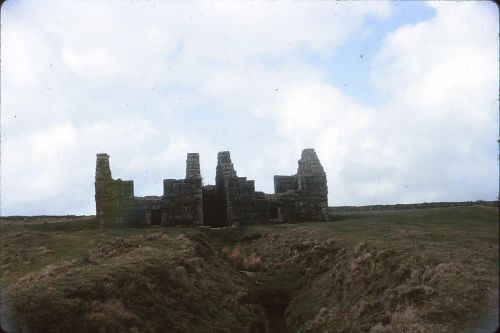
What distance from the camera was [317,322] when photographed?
43.5 ft

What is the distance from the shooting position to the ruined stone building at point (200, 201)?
1057 inches

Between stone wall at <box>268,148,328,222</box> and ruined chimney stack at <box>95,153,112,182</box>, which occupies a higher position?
ruined chimney stack at <box>95,153,112,182</box>

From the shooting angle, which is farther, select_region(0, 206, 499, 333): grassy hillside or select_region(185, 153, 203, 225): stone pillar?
select_region(185, 153, 203, 225): stone pillar

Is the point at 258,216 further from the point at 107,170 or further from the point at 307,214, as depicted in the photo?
the point at 107,170

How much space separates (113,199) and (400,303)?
60.4 ft

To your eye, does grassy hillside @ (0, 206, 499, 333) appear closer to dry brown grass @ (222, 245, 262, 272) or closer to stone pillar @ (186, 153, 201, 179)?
dry brown grass @ (222, 245, 262, 272)

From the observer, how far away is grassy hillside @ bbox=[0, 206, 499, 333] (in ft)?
34.4

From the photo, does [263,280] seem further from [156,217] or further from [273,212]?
[273,212]

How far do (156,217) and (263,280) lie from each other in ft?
37.6

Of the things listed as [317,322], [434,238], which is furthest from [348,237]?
[317,322]

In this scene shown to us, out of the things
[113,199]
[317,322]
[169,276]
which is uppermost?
[113,199]

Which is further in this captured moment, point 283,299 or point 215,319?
point 283,299

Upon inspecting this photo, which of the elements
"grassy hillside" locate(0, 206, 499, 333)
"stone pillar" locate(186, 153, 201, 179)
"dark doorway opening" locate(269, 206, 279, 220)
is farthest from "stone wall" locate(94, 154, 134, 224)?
"dark doorway opening" locate(269, 206, 279, 220)

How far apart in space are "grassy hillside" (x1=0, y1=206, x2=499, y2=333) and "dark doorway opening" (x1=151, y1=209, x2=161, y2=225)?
579 cm
